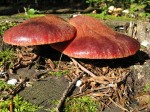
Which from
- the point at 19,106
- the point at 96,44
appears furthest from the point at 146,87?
the point at 19,106

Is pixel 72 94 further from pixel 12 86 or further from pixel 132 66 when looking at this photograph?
pixel 132 66

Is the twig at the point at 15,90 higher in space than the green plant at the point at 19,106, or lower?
higher

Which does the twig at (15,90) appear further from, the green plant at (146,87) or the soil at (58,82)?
the green plant at (146,87)

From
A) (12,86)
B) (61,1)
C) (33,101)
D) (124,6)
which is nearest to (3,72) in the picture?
(12,86)

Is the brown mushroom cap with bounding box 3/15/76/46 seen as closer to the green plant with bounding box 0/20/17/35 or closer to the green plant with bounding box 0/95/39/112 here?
the green plant with bounding box 0/95/39/112

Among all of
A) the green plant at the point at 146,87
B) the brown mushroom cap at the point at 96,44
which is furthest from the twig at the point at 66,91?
the green plant at the point at 146,87

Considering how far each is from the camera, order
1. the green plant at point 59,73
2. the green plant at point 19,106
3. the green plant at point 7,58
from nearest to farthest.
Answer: the green plant at point 19,106
the green plant at point 59,73
the green plant at point 7,58

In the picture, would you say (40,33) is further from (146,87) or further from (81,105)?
(146,87)
